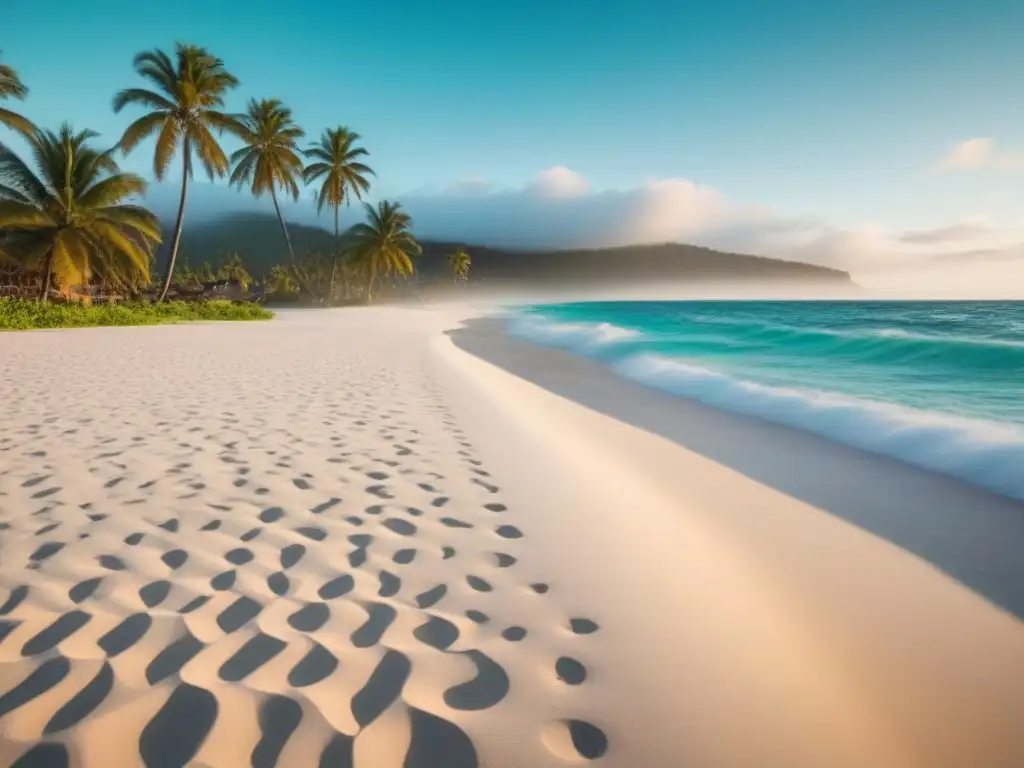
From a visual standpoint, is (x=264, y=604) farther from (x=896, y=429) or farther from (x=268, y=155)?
(x=268, y=155)

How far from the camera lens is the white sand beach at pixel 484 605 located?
1.73 metres

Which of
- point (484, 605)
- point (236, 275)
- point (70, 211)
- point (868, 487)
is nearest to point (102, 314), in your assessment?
point (70, 211)

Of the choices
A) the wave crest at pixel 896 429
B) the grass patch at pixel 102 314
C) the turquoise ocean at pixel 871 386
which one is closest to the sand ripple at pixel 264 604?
the wave crest at pixel 896 429

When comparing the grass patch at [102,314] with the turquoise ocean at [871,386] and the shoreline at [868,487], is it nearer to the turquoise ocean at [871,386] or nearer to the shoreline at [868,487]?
the turquoise ocean at [871,386]

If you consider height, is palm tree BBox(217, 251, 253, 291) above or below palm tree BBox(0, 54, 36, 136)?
below

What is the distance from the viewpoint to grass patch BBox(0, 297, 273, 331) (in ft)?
58.0

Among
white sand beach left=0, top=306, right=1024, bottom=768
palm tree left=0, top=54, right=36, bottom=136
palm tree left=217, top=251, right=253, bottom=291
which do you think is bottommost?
palm tree left=217, top=251, right=253, bottom=291

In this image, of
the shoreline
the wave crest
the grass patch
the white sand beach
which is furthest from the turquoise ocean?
the grass patch

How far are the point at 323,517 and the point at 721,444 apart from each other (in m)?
4.42

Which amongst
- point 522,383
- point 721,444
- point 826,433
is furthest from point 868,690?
point 522,383

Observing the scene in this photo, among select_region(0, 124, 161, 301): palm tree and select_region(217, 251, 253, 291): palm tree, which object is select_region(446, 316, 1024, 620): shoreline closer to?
select_region(0, 124, 161, 301): palm tree

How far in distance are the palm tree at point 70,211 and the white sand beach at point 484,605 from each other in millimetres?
21962

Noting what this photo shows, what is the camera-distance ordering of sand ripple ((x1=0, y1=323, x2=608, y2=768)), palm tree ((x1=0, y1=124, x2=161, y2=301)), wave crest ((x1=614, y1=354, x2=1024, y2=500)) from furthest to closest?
palm tree ((x1=0, y1=124, x2=161, y2=301)) < wave crest ((x1=614, y1=354, x2=1024, y2=500)) < sand ripple ((x1=0, y1=323, x2=608, y2=768))

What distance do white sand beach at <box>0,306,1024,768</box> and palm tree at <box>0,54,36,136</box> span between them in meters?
19.9
